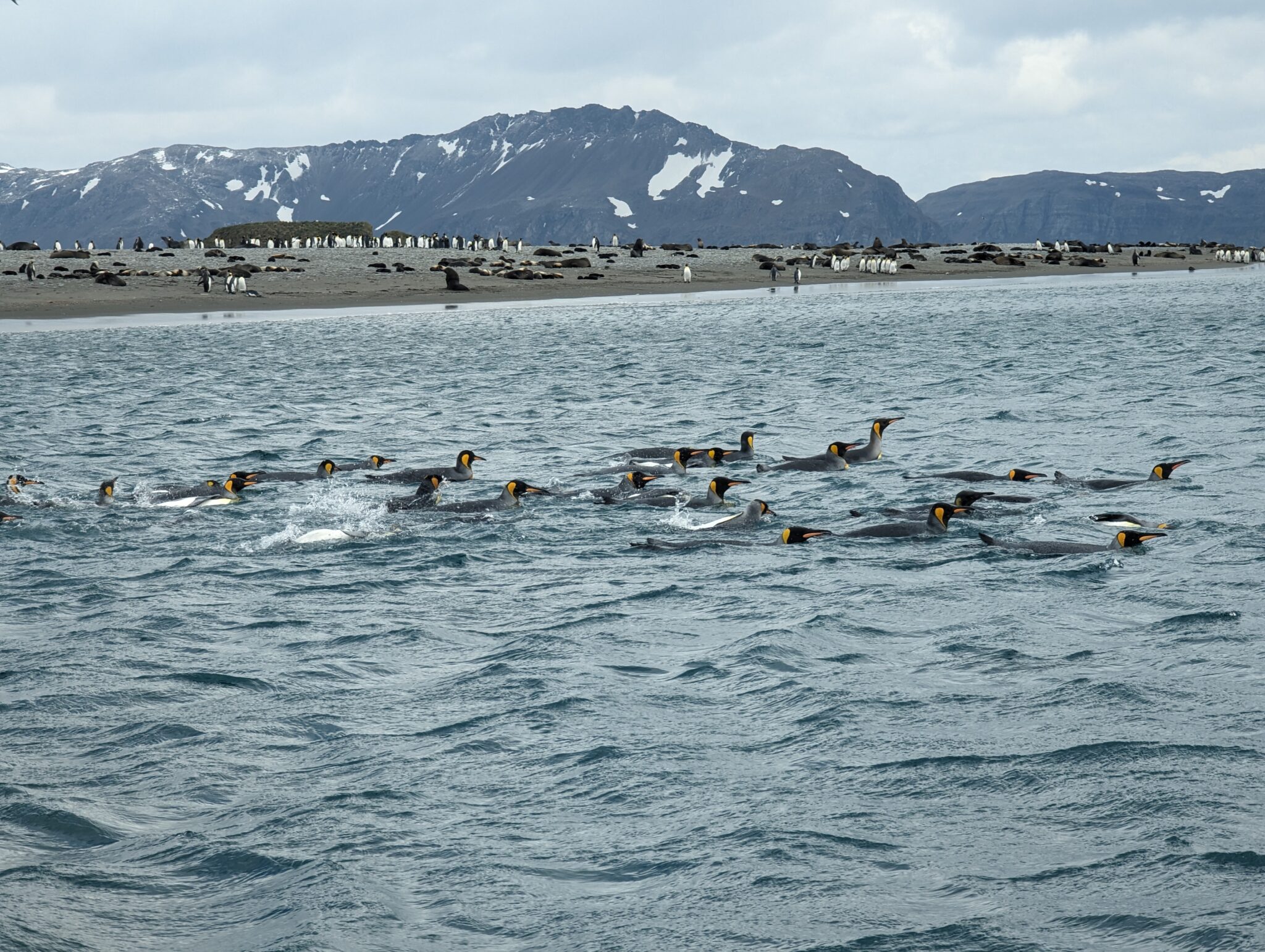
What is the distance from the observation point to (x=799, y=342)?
35750 millimetres

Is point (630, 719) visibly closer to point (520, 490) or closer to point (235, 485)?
point (520, 490)

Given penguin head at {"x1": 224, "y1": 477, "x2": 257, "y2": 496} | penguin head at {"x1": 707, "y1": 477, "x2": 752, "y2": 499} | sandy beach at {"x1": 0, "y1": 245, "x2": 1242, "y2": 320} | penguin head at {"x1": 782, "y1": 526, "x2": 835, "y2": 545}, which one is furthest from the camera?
sandy beach at {"x1": 0, "y1": 245, "x2": 1242, "y2": 320}

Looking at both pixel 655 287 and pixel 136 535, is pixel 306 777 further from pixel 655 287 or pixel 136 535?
pixel 655 287

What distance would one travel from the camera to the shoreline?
45531 mm

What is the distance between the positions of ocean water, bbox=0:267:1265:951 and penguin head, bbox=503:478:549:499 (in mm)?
120

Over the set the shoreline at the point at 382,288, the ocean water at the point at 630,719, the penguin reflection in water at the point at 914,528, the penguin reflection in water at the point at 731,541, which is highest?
the shoreline at the point at 382,288

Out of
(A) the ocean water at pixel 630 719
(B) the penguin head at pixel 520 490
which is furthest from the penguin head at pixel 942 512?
(B) the penguin head at pixel 520 490

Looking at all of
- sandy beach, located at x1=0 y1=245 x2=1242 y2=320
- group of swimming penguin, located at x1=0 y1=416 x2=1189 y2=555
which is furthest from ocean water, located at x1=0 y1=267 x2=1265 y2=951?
sandy beach, located at x1=0 y1=245 x2=1242 y2=320

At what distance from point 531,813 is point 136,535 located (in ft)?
26.7

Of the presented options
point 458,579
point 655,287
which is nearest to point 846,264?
point 655,287

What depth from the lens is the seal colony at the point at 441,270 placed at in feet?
161

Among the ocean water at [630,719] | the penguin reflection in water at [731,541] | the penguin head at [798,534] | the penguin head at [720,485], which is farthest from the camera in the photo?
the penguin head at [720,485]

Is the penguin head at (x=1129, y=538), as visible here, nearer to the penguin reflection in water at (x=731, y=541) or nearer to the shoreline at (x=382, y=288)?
the penguin reflection in water at (x=731, y=541)

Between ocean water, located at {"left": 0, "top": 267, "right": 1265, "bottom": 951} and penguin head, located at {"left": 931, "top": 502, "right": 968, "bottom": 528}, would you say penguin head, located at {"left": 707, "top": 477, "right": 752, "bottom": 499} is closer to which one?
ocean water, located at {"left": 0, "top": 267, "right": 1265, "bottom": 951}
